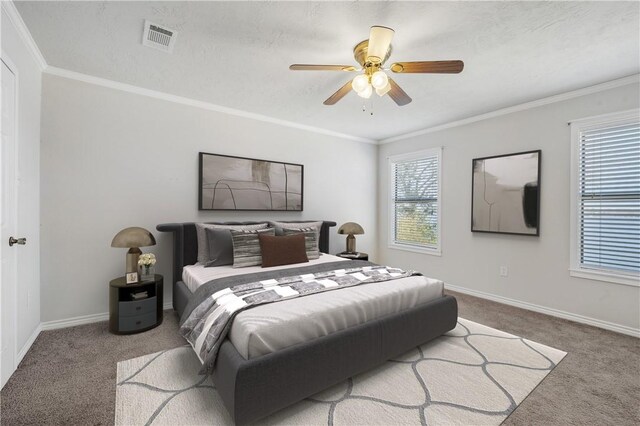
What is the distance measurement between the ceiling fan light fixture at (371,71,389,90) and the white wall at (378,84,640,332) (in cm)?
244

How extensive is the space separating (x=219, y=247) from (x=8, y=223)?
152 centimetres

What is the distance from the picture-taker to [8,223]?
1878mm

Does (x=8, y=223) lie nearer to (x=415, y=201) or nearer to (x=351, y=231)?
(x=351, y=231)

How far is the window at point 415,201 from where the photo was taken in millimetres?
4379

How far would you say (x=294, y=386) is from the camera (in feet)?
5.16

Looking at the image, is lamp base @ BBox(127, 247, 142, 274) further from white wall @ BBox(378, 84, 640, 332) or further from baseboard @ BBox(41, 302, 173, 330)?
white wall @ BBox(378, 84, 640, 332)

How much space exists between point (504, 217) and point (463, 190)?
662mm

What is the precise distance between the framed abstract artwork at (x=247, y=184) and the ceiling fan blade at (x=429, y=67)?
2.32 metres

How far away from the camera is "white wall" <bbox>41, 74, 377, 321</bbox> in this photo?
8.68 ft

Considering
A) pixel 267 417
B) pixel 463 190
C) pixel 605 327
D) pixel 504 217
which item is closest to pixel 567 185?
pixel 504 217

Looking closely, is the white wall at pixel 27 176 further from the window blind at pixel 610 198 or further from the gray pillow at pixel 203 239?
the window blind at pixel 610 198

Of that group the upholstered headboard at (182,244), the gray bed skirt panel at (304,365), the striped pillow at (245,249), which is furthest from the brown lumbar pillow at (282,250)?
the gray bed skirt panel at (304,365)

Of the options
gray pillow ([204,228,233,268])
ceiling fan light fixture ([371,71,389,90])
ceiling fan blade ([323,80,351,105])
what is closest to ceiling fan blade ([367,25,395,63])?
ceiling fan light fixture ([371,71,389,90])

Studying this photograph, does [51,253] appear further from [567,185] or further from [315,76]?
[567,185]
